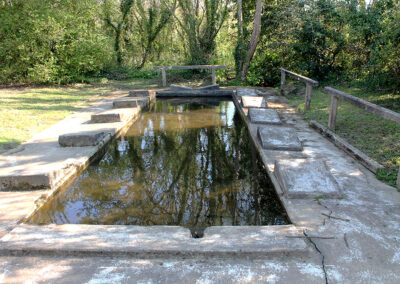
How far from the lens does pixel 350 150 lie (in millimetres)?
4875

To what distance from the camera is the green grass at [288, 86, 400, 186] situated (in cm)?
444

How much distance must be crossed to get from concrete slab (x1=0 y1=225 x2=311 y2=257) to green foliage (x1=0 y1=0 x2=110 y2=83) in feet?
35.2

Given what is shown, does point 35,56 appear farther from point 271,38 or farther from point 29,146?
point 271,38

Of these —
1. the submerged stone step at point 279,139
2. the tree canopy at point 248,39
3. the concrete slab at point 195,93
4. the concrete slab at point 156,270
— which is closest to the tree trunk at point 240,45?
the tree canopy at point 248,39

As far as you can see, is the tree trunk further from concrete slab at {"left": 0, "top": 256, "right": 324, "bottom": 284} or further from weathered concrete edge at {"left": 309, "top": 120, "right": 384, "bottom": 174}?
concrete slab at {"left": 0, "top": 256, "right": 324, "bottom": 284}

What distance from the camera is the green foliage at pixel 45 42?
39.3 feet

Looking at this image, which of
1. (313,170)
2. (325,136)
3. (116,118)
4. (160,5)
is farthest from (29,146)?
(160,5)

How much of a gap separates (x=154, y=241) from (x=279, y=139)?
3295mm

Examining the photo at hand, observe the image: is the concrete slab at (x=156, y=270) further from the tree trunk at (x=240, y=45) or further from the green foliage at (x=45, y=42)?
the tree trunk at (x=240, y=45)

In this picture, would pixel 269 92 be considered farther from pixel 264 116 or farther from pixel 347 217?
pixel 347 217

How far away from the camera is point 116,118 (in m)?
7.15

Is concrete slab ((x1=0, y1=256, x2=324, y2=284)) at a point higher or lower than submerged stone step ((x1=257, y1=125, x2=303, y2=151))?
lower

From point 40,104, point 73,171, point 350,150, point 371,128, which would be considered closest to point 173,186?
point 73,171

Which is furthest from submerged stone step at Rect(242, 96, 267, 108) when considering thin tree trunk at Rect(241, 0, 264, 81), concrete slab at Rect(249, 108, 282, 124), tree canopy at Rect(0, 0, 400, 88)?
thin tree trunk at Rect(241, 0, 264, 81)
